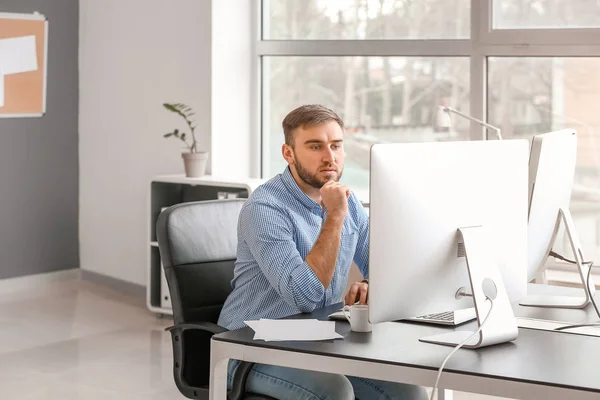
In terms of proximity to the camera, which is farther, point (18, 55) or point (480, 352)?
point (18, 55)

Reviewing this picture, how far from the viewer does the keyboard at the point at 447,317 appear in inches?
94.7

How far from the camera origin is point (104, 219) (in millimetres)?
6473

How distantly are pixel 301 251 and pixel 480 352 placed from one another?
0.69 m

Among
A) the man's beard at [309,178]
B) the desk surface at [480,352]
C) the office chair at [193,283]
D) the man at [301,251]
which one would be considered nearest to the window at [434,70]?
the man at [301,251]

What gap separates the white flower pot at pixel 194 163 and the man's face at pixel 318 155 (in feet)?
9.18

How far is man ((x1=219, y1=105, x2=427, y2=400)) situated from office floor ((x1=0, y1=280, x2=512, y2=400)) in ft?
5.07

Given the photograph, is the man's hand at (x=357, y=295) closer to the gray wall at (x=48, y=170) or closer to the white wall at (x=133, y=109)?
the white wall at (x=133, y=109)

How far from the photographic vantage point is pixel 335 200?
8.65ft

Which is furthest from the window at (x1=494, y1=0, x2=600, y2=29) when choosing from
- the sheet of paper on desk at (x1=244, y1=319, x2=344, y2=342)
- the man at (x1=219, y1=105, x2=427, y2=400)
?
the sheet of paper on desk at (x1=244, y1=319, x2=344, y2=342)

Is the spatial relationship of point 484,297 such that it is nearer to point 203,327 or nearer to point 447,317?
point 447,317

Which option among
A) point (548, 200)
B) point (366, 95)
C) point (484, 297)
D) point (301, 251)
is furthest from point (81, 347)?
point (484, 297)

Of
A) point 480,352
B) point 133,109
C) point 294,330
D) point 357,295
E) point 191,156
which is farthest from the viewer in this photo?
point 133,109

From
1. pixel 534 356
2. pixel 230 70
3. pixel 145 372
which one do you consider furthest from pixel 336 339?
pixel 230 70

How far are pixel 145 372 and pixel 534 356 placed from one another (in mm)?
2745
